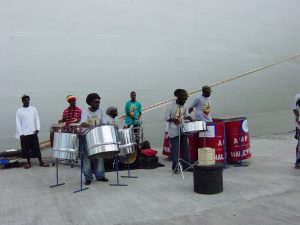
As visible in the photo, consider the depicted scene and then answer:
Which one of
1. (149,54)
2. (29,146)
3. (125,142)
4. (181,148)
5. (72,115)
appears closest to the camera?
(125,142)

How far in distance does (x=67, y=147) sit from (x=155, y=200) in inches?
57.1

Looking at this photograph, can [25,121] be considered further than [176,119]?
Yes

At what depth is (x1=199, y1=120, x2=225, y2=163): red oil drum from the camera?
6.48 m

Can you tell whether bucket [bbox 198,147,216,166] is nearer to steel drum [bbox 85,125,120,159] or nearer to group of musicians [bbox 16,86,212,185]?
group of musicians [bbox 16,86,212,185]

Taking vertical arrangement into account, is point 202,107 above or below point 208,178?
above

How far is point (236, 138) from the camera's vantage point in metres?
6.75

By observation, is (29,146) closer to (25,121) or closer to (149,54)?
(25,121)

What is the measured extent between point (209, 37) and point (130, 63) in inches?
109

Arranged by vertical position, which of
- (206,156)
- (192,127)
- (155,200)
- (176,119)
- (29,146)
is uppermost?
(176,119)

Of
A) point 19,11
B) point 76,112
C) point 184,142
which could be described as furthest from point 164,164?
point 19,11

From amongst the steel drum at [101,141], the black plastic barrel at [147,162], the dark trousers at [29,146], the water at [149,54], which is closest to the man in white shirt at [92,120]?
the steel drum at [101,141]

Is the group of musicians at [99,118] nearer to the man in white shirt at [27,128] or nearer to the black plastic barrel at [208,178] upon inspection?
the man in white shirt at [27,128]

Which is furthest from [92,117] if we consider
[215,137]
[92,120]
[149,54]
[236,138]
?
[149,54]

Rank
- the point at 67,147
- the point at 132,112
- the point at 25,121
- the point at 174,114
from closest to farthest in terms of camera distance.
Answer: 1. the point at 67,147
2. the point at 174,114
3. the point at 25,121
4. the point at 132,112
